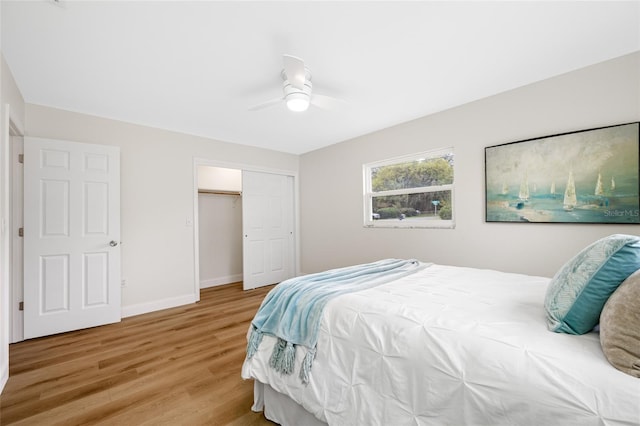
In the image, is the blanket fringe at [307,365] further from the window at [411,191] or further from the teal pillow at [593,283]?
the window at [411,191]

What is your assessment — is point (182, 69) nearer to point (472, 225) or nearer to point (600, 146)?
point (472, 225)

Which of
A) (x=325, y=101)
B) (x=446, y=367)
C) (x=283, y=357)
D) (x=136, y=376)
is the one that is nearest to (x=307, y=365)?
(x=283, y=357)

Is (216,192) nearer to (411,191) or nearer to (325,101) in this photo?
(325,101)

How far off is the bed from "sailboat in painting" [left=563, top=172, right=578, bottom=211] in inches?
46.4

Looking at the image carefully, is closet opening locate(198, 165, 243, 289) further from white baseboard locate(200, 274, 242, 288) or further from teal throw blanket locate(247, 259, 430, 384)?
teal throw blanket locate(247, 259, 430, 384)

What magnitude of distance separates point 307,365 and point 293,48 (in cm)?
210

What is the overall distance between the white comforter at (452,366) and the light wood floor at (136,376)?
51cm

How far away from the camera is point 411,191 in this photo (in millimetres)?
3641

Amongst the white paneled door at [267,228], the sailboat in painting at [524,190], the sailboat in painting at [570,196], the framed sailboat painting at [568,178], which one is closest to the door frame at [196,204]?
the white paneled door at [267,228]

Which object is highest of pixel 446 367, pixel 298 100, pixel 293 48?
pixel 293 48

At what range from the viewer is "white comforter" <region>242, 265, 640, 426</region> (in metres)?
0.78

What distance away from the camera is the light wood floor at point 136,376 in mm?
1670

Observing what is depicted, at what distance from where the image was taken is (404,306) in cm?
131

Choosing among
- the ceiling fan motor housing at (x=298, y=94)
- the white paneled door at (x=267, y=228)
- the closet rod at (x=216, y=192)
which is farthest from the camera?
the closet rod at (x=216, y=192)
